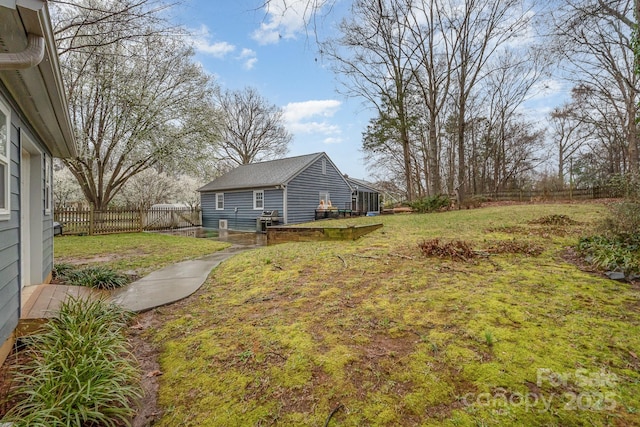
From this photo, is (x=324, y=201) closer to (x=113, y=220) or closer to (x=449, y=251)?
(x=113, y=220)

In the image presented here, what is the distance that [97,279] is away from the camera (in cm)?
482

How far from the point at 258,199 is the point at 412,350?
15.5m

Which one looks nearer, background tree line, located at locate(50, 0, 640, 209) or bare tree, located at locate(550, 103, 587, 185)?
background tree line, located at locate(50, 0, 640, 209)

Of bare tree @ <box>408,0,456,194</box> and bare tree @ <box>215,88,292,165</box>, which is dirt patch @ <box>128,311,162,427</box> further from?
bare tree @ <box>215,88,292,165</box>

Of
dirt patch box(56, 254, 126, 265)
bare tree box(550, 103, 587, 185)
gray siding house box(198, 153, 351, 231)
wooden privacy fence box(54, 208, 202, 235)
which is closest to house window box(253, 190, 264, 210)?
gray siding house box(198, 153, 351, 231)

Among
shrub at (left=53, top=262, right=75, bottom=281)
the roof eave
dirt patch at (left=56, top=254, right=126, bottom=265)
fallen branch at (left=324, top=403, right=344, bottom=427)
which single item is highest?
the roof eave

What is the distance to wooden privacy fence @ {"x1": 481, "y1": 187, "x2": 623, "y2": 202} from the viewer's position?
17.2 meters

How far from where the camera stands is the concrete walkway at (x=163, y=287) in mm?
3988

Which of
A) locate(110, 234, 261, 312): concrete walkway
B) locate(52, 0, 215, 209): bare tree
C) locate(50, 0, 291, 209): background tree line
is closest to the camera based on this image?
locate(110, 234, 261, 312): concrete walkway

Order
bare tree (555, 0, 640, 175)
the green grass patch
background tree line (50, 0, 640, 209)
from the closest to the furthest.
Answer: bare tree (555, 0, 640, 175), the green grass patch, background tree line (50, 0, 640, 209)

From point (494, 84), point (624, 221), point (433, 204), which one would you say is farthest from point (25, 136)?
point (494, 84)

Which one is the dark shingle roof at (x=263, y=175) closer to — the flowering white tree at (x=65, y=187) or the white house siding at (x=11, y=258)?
the flowering white tree at (x=65, y=187)

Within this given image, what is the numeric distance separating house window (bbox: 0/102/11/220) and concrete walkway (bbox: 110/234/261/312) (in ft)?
5.40

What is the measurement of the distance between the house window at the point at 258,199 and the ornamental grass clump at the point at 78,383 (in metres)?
14.2
